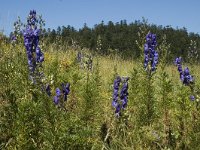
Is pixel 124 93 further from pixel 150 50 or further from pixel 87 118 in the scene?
pixel 150 50

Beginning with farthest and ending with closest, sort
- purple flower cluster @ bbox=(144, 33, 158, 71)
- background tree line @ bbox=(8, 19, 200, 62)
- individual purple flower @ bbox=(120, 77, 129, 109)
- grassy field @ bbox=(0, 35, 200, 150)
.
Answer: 1. background tree line @ bbox=(8, 19, 200, 62)
2. purple flower cluster @ bbox=(144, 33, 158, 71)
3. individual purple flower @ bbox=(120, 77, 129, 109)
4. grassy field @ bbox=(0, 35, 200, 150)

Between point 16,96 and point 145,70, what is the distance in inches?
77.1

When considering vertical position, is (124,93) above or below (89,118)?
above

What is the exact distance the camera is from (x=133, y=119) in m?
5.86

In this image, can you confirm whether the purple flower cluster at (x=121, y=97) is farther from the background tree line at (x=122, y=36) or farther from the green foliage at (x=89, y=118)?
the background tree line at (x=122, y=36)

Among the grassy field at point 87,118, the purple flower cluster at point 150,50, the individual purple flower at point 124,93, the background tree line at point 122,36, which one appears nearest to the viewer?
the grassy field at point 87,118

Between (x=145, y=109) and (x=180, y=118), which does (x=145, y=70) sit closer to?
(x=145, y=109)

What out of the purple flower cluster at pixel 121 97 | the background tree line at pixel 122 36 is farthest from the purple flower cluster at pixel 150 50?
the background tree line at pixel 122 36

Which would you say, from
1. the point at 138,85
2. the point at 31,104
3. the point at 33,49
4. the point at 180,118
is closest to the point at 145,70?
the point at 138,85

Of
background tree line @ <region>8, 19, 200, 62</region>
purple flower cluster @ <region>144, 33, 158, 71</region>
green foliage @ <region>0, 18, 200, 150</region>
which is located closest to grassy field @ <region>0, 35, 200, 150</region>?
green foliage @ <region>0, 18, 200, 150</region>

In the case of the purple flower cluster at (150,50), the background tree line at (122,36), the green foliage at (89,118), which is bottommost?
the green foliage at (89,118)

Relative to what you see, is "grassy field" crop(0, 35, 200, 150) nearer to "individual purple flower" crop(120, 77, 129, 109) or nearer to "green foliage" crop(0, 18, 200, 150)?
"green foliage" crop(0, 18, 200, 150)

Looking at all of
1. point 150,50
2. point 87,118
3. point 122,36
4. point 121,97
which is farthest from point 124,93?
point 122,36

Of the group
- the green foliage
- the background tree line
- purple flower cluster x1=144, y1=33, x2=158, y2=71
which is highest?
the background tree line
